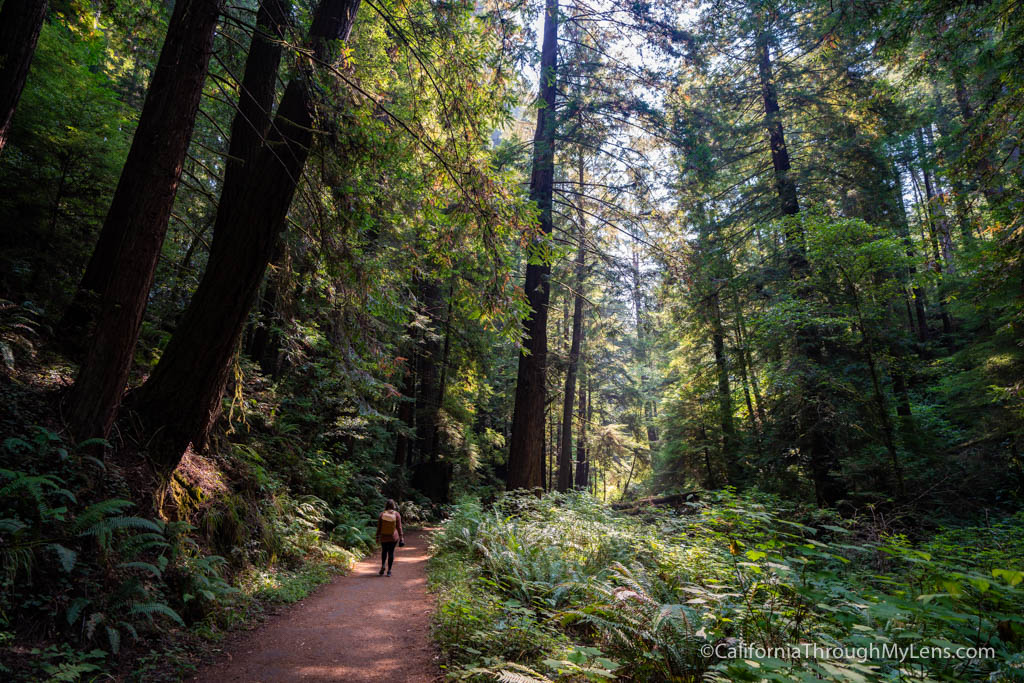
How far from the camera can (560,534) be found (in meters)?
7.30

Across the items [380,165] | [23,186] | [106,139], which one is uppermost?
[106,139]

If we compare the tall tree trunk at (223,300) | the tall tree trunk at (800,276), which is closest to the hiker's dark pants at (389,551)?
the tall tree trunk at (223,300)

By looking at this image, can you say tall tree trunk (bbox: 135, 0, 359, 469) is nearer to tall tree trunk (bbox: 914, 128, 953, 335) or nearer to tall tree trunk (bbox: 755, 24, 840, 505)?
tall tree trunk (bbox: 914, 128, 953, 335)

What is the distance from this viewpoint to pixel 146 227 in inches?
200

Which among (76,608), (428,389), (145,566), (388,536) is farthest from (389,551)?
(428,389)

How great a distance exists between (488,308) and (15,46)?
5.44m

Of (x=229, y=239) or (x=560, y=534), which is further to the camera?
(x=560, y=534)

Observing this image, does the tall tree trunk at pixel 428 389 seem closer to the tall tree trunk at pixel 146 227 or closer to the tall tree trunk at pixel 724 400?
the tall tree trunk at pixel 724 400

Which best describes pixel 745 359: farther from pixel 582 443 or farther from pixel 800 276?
pixel 582 443

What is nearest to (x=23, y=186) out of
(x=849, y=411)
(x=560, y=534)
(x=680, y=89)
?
(x=560, y=534)

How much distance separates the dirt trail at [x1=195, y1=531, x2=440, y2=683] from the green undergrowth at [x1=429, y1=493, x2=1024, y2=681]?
0.35m

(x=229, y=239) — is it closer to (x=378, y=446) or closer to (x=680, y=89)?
(x=680, y=89)

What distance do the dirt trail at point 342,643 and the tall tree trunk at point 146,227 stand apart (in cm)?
298

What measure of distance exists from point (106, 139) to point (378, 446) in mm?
A: 12471
